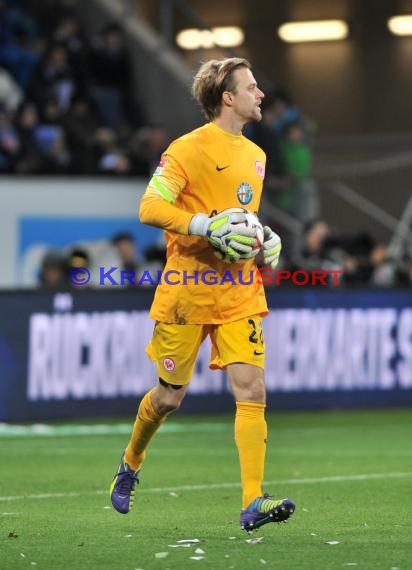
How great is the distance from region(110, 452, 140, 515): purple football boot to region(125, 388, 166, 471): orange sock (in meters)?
0.05

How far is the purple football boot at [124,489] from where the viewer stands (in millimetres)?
8133

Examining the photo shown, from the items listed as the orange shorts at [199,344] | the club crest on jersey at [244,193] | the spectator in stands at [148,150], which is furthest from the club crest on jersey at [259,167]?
the spectator in stands at [148,150]

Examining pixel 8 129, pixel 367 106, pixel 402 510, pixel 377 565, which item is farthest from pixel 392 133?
pixel 377 565

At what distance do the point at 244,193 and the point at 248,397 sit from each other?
1070 millimetres

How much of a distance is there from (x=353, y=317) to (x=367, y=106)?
7.82 meters

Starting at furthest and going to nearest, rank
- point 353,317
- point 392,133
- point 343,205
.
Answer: point 392,133 → point 343,205 → point 353,317

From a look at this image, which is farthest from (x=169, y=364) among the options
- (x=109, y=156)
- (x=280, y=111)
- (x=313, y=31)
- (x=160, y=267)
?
(x=313, y=31)

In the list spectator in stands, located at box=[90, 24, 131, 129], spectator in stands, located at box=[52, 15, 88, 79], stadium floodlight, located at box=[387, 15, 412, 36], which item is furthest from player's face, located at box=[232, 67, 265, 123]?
stadium floodlight, located at box=[387, 15, 412, 36]

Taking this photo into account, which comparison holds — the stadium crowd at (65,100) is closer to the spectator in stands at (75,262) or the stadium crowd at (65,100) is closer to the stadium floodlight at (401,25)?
the spectator in stands at (75,262)

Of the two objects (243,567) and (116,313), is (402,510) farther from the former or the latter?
(116,313)

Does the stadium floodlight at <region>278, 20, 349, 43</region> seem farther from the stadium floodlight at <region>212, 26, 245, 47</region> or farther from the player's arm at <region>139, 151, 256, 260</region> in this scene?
the player's arm at <region>139, 151, 256, 260</region>

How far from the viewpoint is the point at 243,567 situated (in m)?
6.55

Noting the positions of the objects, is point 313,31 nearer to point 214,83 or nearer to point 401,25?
point 401,25

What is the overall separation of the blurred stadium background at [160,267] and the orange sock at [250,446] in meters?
0.32
